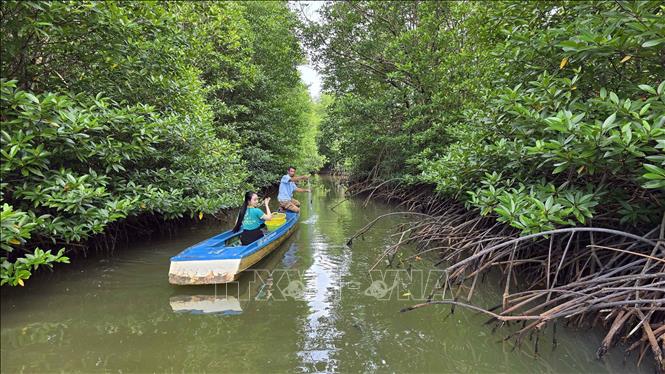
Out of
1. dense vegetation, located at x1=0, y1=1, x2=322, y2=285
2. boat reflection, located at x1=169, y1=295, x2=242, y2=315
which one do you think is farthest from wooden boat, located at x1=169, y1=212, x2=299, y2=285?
dense vegetation, located at x1=0, y1=1, x2=322, y2=285

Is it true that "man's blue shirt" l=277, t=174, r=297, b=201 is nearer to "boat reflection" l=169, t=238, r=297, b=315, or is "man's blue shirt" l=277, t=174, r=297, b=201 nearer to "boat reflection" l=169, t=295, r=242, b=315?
"boat reflection" l=169, t=238, r=297, b=315

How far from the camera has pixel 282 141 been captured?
16.7 meters

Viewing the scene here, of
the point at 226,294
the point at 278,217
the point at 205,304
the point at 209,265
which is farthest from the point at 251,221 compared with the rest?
the point at 278,217

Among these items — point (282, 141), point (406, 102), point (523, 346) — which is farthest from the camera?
point (282, 141)

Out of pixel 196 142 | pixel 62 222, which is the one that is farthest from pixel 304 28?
pixel 62 222

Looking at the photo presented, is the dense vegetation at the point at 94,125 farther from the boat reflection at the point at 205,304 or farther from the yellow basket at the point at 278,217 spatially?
the yellow basket at the point at 278,217

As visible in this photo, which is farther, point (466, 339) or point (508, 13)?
point (508, 13)

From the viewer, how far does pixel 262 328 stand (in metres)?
3.85

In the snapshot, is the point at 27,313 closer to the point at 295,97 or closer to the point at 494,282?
the point at 494,282

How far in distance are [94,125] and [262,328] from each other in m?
2.90

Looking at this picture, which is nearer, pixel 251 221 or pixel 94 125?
pixel 94 125

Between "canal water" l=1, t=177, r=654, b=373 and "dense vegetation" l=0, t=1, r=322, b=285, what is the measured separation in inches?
27.2

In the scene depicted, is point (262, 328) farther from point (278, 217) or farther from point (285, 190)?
point (285, 190)

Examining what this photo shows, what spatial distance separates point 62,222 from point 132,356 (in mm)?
1862
